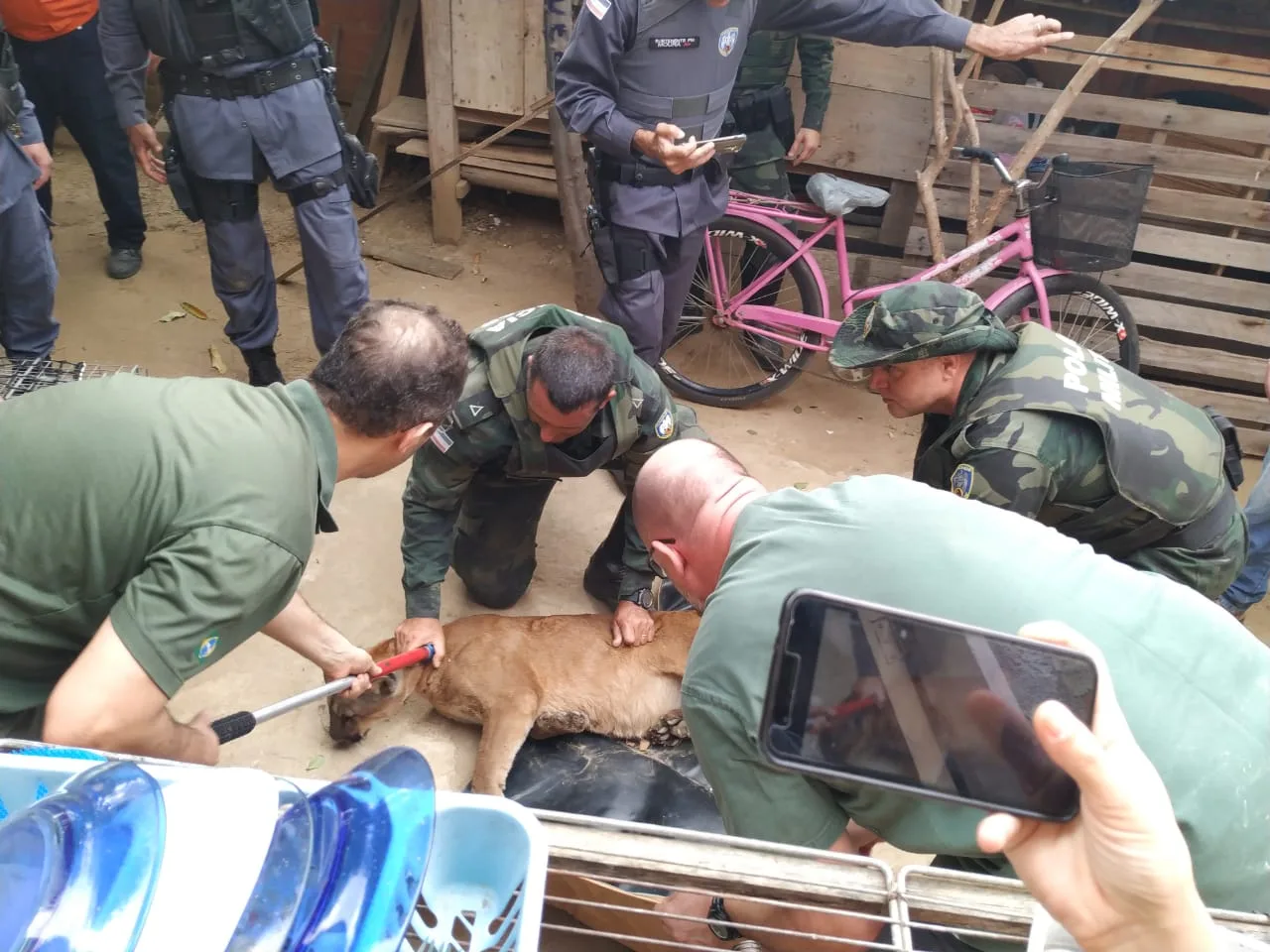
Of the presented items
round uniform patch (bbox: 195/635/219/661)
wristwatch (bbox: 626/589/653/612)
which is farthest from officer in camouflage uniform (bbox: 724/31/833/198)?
round uniform patch (bbox: 195/635/219/661)

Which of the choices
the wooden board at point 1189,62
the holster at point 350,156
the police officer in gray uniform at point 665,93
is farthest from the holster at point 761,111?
the holster at point 350,156

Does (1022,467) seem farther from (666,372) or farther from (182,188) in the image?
(182,188)

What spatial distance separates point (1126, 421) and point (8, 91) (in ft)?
13.8

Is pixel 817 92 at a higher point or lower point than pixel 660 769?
higher

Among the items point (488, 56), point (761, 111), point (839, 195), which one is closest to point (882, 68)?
point (761, 111)

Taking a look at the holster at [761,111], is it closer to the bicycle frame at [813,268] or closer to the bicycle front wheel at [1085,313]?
the bicycle frame at [813,268]

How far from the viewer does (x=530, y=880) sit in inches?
47.1

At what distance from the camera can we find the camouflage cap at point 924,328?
9.43ft

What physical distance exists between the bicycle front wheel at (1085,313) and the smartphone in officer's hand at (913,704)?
3.94 metres

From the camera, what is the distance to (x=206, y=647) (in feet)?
5.97

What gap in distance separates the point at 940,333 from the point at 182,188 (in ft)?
10.9

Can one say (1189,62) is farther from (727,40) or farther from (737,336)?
(737,336)

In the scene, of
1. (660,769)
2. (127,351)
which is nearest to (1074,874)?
(660,769)

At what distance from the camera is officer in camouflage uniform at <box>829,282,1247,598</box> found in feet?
8.83
